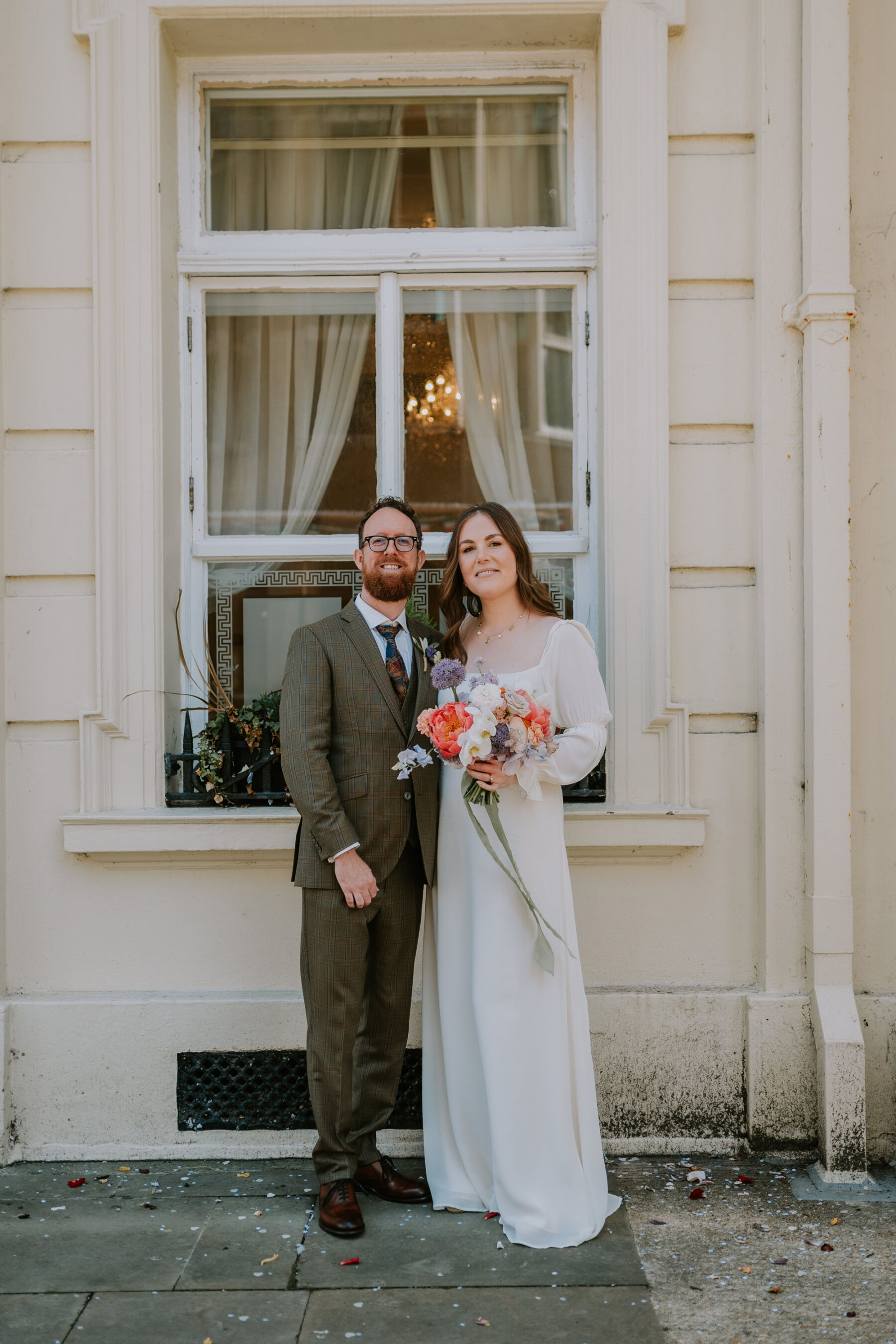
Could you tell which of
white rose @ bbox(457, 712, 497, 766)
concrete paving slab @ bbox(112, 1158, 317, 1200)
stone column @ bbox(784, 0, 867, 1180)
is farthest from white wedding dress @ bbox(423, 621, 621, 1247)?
stone column @ bbox(784, 0, 867, 1180)

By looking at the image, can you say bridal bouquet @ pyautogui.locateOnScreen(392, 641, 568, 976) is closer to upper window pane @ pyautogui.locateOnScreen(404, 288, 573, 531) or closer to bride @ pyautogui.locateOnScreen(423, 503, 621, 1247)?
bride @ pyautogui.locateOnScreen(423, 503, 621, 1247)

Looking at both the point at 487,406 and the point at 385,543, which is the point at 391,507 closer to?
the point at 385,543

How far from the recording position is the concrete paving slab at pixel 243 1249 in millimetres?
3068

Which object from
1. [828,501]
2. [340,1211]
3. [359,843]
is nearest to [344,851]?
[359,843]

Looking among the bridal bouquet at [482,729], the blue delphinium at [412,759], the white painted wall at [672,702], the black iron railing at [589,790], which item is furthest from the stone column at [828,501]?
the blue delphinium at [412,759]

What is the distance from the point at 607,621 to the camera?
4020mm

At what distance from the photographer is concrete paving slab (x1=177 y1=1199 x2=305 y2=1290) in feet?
10.1

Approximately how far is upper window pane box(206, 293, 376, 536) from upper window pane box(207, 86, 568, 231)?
0.33 m

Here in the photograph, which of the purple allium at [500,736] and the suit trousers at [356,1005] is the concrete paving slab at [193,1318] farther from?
the purple allium at [500,736]

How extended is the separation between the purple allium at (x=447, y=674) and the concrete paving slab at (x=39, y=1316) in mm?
1872

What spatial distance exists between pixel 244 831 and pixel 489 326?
2.10 meters

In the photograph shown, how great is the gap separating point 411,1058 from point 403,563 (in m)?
1.75

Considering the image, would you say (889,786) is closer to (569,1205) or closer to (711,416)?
(711,416)

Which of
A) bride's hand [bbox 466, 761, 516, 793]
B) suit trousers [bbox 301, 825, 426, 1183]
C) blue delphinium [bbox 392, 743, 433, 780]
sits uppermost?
blue delphinium [bbox 392, 743, 433, 780]
